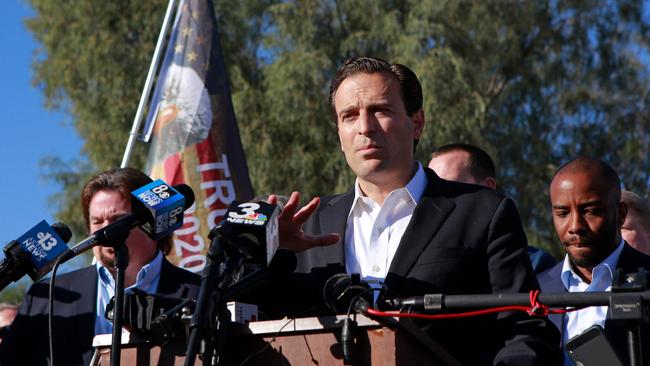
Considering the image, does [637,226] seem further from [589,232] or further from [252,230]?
[252,230]

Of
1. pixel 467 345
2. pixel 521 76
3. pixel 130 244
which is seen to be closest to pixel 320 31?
pixel 521 76

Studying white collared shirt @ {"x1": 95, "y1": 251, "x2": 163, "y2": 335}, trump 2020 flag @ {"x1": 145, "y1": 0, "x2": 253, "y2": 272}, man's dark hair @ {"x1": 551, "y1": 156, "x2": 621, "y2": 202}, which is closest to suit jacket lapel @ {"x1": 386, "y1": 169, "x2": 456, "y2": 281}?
man's dark hair @ {"x1": 551, "y1": 156, "x2": 621, "y2": 202}

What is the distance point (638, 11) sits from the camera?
24406 millimetres

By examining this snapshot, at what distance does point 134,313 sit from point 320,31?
19.4 m

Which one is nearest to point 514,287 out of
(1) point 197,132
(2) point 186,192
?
(2) point 186,192

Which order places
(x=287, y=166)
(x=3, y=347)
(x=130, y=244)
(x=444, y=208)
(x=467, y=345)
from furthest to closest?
(x=287, y=166) → (x=130, y=244) → (x=3, y=347) → (x=444, y=208) → (x=467, y=345)

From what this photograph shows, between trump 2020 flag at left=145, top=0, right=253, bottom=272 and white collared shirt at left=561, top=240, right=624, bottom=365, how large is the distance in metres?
3.32

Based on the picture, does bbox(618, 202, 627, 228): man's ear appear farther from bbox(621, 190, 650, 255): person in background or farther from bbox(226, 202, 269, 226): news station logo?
bbox(226, 202, 269, 226): news station logo

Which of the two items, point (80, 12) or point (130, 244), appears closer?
point (130, 244)

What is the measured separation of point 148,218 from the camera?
12.3ft

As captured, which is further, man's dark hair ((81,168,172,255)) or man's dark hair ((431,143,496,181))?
man's dark hair ((431,143,496,181))

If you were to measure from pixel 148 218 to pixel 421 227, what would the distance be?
1.03 meters

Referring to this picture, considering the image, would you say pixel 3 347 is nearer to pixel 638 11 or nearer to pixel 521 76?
pixel 521 76

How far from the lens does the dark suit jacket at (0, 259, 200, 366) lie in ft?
17.4
